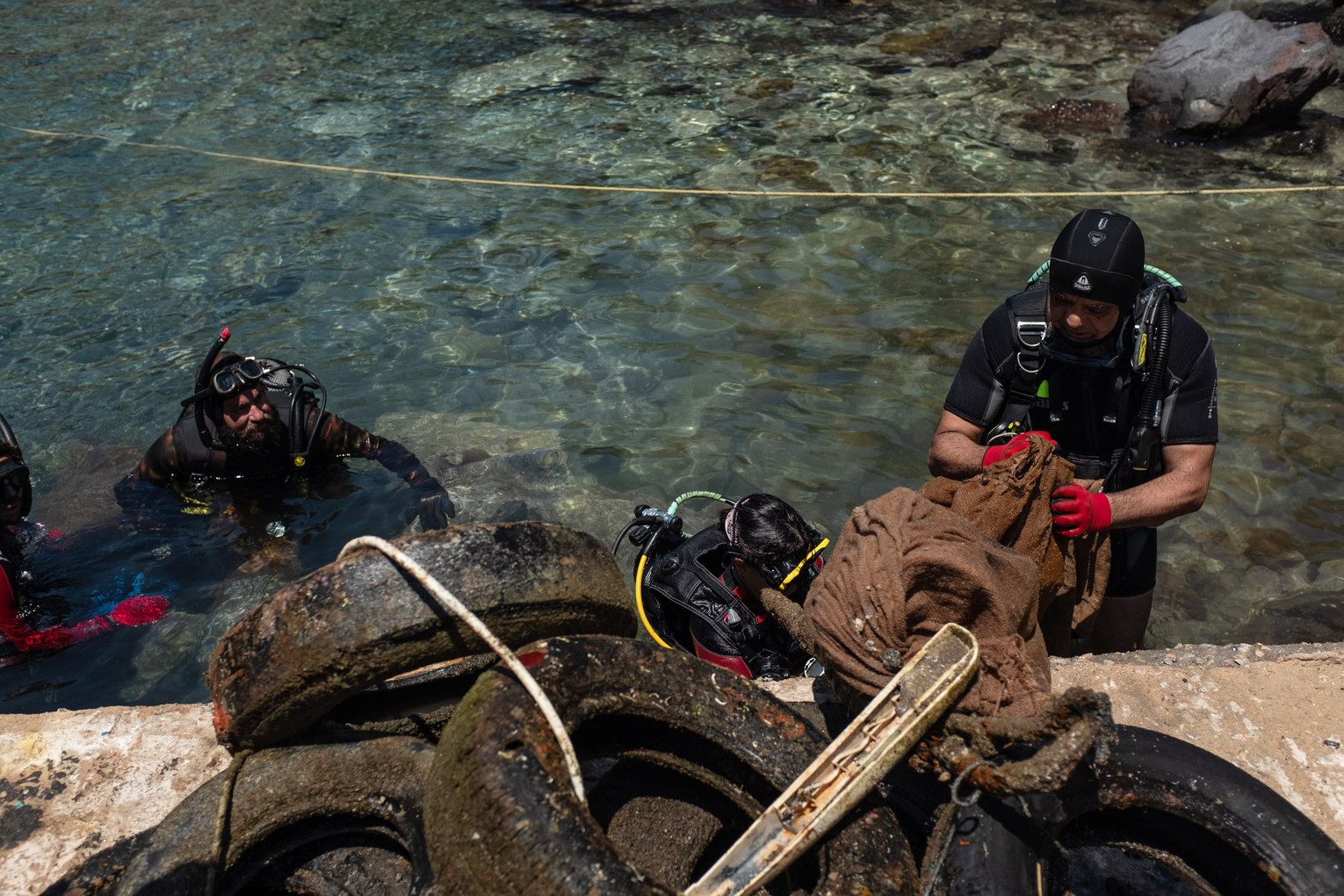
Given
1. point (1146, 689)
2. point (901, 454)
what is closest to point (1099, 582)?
point (1146, 689)

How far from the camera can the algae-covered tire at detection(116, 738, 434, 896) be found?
3045 millimetres

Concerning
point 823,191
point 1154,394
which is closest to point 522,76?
Answer: point 823,191

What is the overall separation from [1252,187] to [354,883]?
1067cm

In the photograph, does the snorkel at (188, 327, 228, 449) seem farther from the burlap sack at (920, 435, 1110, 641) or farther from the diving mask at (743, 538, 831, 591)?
the burlap sack at (920, 435, 1110, 641)

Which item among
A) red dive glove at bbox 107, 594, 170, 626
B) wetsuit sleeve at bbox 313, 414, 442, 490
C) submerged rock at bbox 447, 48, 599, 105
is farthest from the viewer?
submerged rock at bbox 447, 48, 599, 105

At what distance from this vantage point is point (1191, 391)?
405 centimetres

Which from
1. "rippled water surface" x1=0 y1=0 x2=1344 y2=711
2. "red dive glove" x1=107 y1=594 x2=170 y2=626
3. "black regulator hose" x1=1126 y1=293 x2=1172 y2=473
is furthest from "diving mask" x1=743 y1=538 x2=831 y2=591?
"red dive glove" x1=107 y1=594 x2=170 y2=626

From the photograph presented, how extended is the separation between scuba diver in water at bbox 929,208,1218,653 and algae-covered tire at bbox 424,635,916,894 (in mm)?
1466

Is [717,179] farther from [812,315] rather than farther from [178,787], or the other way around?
[178,787]

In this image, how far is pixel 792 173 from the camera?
1070cm

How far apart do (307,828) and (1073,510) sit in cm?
289

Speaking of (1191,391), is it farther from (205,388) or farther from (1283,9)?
(1283,9)

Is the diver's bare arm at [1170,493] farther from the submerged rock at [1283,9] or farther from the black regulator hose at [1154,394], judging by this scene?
the submerged rock at [1283,9]

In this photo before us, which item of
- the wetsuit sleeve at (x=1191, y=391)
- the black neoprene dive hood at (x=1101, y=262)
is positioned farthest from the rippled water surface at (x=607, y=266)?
the black neoprene dive hood at (x=1101, y=262)
